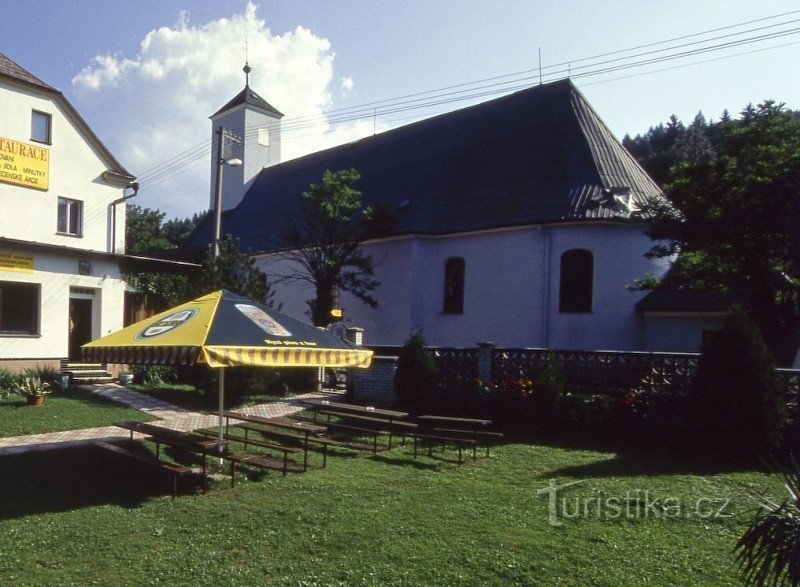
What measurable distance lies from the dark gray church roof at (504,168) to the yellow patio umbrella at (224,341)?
16.2 m

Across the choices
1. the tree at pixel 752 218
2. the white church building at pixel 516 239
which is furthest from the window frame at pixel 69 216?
the tree at pixel 752 218

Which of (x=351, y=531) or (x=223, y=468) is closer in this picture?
(x=351, y=531)

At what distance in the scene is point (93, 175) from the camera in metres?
22.8

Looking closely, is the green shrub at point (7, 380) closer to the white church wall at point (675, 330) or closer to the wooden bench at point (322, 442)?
the wooden bench at point (322, 442)

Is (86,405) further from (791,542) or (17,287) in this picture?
(791,542)

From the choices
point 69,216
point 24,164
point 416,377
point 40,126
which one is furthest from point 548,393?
point 40,126

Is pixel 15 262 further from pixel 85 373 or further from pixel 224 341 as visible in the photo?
pixel 224 341

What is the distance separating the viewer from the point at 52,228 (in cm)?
2133

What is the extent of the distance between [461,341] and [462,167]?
27.0ft

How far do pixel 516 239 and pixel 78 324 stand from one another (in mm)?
16161

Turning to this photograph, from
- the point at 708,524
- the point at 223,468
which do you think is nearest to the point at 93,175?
the point at 223,468

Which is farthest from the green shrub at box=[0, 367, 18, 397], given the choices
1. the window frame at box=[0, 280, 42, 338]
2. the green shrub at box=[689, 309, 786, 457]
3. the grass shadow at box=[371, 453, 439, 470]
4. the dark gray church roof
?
the green shrub at box=[689, 309, 786, 457]

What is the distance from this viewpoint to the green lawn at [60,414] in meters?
12.6

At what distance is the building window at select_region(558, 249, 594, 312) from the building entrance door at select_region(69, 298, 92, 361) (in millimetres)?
16745
